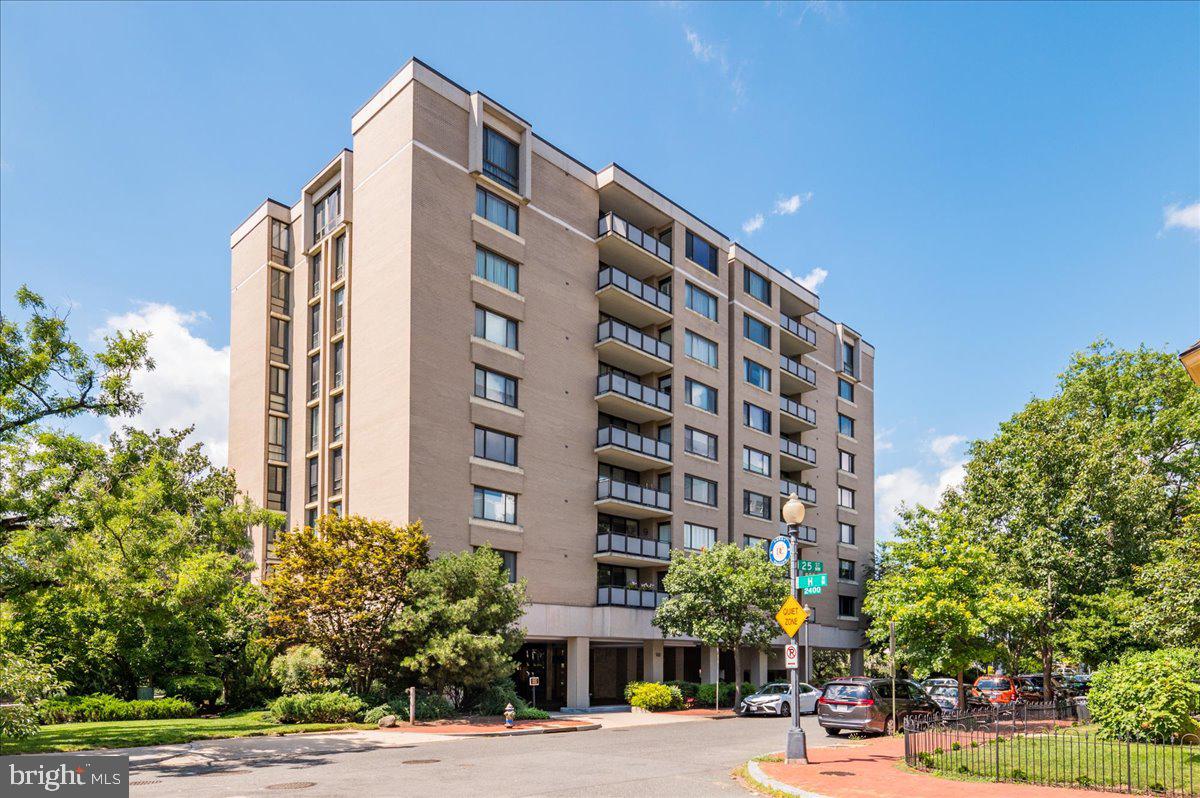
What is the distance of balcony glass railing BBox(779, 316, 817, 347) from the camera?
58344 mm

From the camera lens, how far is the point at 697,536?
1892 inches

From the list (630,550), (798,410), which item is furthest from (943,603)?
(798,410)

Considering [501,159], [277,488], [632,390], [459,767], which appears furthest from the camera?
[632,390]

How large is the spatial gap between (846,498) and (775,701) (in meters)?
29.3

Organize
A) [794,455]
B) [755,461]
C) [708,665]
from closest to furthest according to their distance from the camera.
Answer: [708,665], [755,461], [794,455]

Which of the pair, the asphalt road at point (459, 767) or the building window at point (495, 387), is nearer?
the asphalt road at point (459, 767)

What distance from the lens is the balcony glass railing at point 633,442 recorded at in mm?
43000

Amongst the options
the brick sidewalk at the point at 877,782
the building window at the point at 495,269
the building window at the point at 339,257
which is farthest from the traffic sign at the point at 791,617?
the building window at the point at 339,257

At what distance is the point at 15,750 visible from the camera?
1994 centimetres

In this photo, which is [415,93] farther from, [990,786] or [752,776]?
[990,786]

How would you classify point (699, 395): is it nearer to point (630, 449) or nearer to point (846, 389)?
point (630, 449)

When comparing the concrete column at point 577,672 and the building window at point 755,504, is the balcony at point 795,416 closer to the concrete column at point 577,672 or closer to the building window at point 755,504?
the building window at point 755,504

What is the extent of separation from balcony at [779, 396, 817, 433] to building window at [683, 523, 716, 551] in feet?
38.0

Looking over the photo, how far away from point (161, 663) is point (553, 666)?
16455mm
